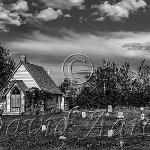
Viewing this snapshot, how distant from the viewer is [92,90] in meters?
49.6

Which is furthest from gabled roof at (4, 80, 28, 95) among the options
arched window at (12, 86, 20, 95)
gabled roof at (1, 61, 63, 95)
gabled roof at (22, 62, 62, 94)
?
gabled roof at (22, 62, 62, 94)

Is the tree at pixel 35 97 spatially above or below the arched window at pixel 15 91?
below

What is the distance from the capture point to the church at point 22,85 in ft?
161

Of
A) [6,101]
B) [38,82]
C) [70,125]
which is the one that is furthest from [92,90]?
Result: [70,125]

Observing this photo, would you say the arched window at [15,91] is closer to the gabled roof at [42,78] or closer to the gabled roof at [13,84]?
the gabled roof at [13,84]

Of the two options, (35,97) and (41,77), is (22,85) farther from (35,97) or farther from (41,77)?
(41,77)

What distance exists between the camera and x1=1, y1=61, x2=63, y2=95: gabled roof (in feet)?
173

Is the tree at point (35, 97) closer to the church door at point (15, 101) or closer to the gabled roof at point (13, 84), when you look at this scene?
the gabled roof at point (13, 84)

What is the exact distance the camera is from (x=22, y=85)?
165ft

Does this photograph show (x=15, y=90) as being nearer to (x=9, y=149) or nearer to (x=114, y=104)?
(x=114, y=104)

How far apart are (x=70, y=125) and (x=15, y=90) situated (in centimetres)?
2406

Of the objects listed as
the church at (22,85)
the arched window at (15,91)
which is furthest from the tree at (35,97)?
the arched window at (15,91)

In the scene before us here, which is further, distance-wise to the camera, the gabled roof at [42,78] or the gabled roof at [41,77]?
the gabled roof at [42,78]

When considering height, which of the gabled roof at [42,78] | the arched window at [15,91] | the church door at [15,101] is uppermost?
the gabled roof at [42,78]
